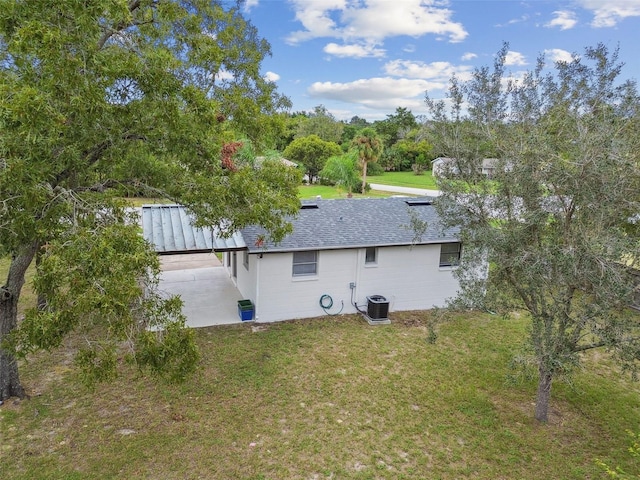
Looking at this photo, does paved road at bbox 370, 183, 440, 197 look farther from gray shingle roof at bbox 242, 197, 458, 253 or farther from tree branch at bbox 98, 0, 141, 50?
tree branch at bbox 98, 0, 141, 50

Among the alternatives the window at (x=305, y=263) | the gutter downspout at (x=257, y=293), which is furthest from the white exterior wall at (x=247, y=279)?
the window at (x=305, y=263)

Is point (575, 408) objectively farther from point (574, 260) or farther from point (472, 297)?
point (574, 260)

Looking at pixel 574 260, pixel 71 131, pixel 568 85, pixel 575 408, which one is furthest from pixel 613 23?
pixel 71 131

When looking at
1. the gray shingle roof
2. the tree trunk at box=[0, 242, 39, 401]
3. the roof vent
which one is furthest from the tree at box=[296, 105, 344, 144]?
the tree trunk at box=[0, 242, 39, 401]

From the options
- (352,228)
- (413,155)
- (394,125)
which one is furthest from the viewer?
(394,125)

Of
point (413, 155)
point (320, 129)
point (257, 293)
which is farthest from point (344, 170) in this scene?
point (413, 155)

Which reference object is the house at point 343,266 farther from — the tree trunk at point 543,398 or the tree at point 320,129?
the tree at point 320,129

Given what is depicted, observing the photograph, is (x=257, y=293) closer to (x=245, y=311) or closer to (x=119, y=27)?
(x=245, y=311)
